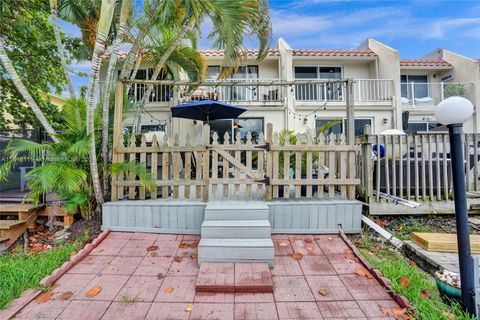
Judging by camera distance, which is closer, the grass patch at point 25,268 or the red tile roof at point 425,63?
the grass patch at point 25,268

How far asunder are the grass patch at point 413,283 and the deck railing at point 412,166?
105 centimetres

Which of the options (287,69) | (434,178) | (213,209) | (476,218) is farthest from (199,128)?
(476,218)

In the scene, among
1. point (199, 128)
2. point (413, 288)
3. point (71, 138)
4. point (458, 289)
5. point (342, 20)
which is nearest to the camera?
point (458, 289)

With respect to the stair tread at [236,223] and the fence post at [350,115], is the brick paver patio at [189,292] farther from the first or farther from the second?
the fence post at [350,115]

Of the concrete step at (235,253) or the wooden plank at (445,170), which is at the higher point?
the wooden plank at (445,170)

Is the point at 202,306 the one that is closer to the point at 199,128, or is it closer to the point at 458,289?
the point at 458,289

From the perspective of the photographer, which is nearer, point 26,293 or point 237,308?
point 237,308

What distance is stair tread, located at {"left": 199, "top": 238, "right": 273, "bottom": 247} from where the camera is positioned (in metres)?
3.06

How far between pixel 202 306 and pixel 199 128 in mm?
8530

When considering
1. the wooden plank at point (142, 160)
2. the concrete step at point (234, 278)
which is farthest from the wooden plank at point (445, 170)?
the wooden plank at point (142, 160)

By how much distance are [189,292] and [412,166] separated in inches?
165

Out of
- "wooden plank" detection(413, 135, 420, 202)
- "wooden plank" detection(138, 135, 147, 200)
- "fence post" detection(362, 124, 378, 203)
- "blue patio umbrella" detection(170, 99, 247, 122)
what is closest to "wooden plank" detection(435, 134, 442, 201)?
"wooden plank" detection(413, 135, 420, 202)

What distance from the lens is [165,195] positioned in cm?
423

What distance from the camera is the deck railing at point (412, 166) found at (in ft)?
14.0
